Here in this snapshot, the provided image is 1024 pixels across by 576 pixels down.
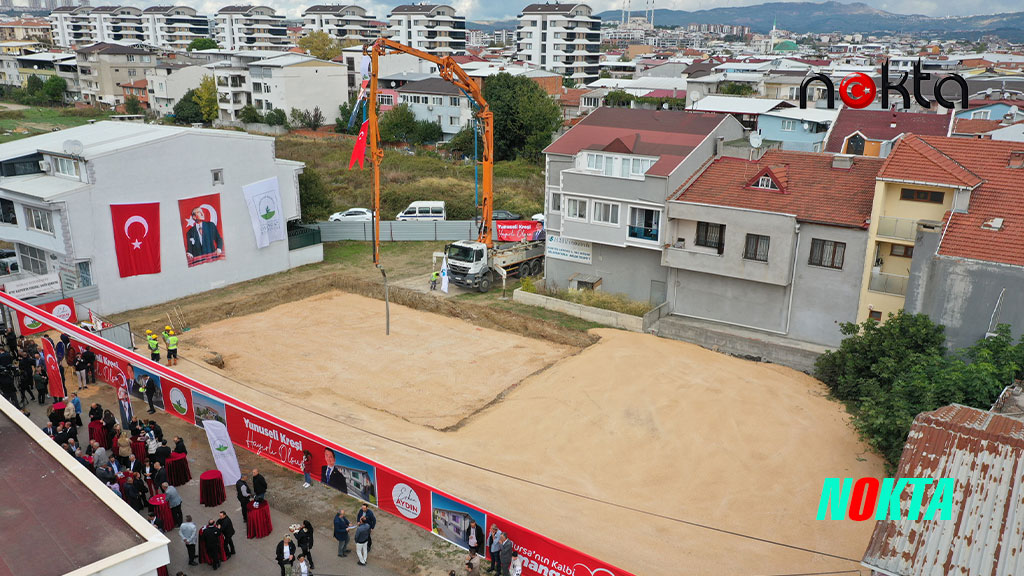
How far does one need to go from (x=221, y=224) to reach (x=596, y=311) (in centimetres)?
1805

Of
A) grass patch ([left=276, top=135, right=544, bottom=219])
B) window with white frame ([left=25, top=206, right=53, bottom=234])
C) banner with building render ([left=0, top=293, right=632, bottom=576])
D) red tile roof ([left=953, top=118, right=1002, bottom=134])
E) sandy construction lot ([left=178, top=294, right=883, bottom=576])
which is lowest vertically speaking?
sandy construction lot ([left=178, top=294, right=883, bottom=576])

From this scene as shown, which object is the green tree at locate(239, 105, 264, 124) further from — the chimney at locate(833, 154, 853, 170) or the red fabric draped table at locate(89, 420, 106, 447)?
the red fabric draped table at locate(89, 420, 106, 447)

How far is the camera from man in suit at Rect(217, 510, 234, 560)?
1566cm

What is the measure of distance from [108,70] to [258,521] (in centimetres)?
11230

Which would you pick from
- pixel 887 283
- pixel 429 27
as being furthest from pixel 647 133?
pixel 429 27

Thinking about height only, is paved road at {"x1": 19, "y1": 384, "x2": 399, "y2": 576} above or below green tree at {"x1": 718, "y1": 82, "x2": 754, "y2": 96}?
below

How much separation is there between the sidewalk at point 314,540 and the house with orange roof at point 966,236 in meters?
17.7

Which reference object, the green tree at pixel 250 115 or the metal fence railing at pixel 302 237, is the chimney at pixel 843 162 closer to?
the metal fence railing at pixel 302 237

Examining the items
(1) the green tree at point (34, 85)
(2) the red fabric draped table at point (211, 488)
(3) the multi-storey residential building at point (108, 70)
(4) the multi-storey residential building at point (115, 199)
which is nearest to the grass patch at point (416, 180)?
(4) the multi-storey residential building at point (115, 199)

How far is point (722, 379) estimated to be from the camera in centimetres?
2667

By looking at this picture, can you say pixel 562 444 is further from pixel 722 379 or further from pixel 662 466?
pixel 722 379

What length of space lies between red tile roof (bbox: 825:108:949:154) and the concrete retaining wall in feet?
62.8

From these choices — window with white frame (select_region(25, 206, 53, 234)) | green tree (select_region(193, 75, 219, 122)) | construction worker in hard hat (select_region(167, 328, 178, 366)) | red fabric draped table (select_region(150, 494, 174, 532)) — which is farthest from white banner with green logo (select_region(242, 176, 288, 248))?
green tree (select_region(193, 75, 219, 122))

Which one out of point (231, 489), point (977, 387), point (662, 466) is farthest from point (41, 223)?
point (977, 387)
